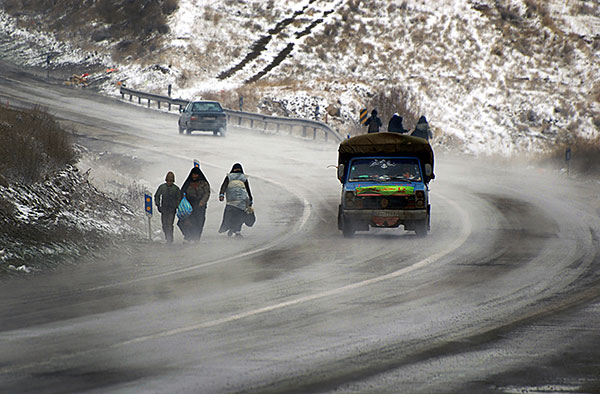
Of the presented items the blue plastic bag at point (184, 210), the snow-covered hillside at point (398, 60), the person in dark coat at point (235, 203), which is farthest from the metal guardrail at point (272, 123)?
the blue plastic bag at point (184, 210)

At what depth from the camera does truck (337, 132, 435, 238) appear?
55.5ft

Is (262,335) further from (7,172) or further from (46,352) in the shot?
(7,172)

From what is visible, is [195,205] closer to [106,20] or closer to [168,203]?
[168,203]

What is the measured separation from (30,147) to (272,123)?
26033 millimetres

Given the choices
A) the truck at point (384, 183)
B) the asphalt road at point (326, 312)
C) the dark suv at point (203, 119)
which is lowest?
the asphalt road at point (326, 312)

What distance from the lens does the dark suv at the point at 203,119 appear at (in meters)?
38.8

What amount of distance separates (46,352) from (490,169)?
82.9 ft

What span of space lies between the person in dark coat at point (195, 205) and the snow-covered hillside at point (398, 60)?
28.1 metres

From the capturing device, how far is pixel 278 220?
20234mm

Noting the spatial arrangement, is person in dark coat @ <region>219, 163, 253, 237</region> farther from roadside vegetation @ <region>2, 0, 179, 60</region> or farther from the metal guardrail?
roadside vegetation @ <region>2, 0, 179, 60</region>

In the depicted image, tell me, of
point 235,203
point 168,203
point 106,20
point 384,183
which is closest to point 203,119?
point 235,203

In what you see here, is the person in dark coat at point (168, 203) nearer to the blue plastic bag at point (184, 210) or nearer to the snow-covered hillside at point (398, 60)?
the blue plastic bag at point (184, 210)

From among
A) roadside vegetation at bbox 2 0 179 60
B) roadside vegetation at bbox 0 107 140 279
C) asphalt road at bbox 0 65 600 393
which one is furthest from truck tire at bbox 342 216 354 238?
roadside vegetation at bbox 2 0 179 60

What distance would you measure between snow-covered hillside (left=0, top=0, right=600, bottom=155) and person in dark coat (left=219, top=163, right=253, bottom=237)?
27275 millimetres
